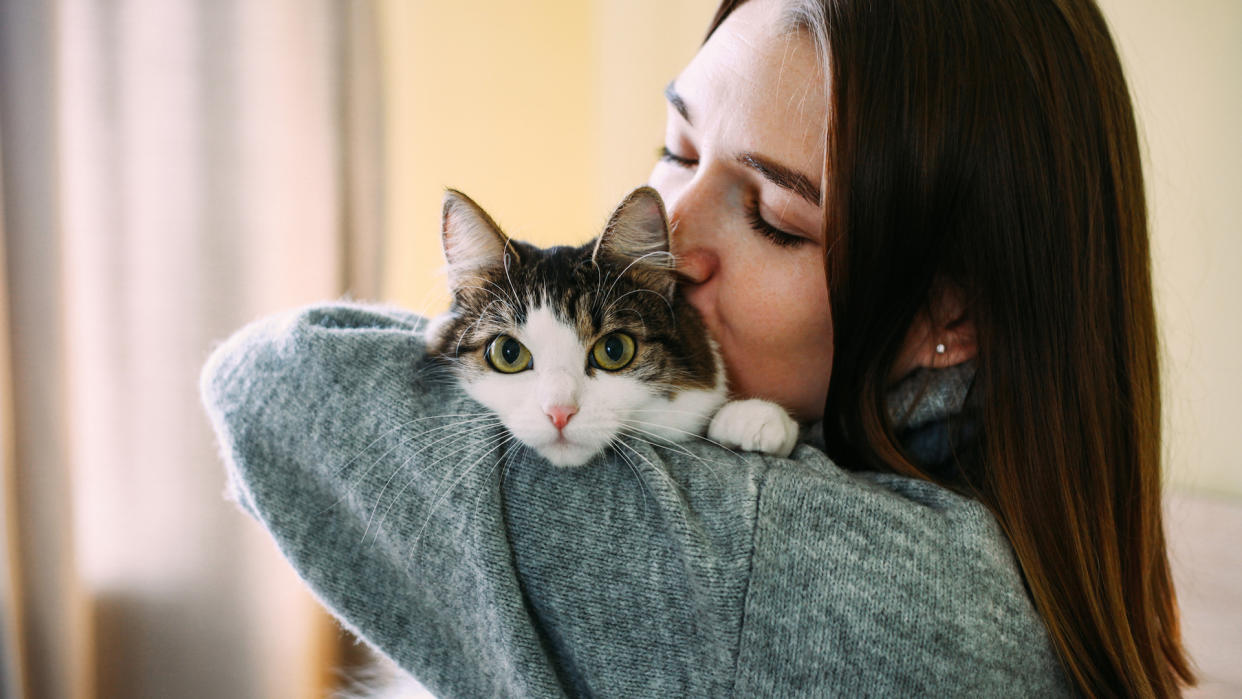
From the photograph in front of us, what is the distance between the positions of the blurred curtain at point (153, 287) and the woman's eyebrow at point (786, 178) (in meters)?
1.53

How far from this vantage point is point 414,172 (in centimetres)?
246

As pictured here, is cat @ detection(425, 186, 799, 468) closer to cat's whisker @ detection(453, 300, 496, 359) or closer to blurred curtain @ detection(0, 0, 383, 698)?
cat's whisker @ detection(453, 300, 496, 359)

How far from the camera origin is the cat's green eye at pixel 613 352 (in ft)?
3.13

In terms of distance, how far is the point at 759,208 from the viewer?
1.04 metres

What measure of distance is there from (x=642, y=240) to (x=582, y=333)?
15cm

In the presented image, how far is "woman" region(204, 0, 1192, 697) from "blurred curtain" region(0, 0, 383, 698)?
3.21ft

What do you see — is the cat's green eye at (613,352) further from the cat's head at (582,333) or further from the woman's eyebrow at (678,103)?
the woman's eyebrow at (678,103)

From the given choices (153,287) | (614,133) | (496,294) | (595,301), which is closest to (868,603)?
(595,301)

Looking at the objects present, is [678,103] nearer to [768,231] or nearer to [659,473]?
[768,231]

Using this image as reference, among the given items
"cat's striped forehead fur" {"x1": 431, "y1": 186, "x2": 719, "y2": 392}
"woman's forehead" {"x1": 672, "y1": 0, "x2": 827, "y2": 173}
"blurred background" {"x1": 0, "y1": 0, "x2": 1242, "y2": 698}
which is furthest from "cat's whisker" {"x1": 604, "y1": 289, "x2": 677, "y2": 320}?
"blurred background" {"x1": 0, "y1": 0, "x2": 1242, "y2": 698}

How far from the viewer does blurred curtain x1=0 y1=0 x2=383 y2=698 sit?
159 centimetres

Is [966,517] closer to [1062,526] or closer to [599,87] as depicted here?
[1062,526]

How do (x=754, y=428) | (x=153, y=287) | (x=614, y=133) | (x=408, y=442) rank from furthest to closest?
1. (x=614, y=133)
2. (x=153, y=287)
3. (x=754, y=428)
4. (x=408, y=442)

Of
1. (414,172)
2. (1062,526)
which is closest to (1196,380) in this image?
(1062,526)
